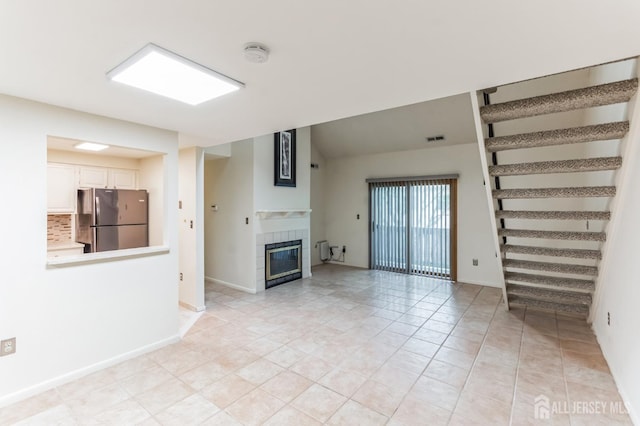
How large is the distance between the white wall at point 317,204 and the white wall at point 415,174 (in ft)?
0.44

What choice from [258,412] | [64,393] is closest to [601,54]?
[258,412]

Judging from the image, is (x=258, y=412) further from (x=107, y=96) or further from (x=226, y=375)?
(x=107, y=96)

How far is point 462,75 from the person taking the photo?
1.84 metres

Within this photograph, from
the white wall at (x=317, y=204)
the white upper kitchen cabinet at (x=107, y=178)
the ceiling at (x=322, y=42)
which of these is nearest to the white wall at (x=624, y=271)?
the ceiling at (x=322, y=42)

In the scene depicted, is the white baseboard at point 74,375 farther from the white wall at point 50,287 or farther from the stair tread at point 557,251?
the stair tread at point 557,251

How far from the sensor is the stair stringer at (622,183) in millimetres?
2100

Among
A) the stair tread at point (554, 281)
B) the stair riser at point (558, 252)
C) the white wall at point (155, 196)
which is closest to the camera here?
the stair riser at point (558, 252)

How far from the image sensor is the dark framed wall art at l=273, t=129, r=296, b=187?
526 cm

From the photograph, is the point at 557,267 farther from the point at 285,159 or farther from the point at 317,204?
the point at 317,204

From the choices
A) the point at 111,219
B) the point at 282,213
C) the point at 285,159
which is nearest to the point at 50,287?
the point at 111,219

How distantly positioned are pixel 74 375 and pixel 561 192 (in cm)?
439

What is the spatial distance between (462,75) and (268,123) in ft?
5.79

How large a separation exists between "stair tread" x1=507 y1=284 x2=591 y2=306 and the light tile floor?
0.87 ft

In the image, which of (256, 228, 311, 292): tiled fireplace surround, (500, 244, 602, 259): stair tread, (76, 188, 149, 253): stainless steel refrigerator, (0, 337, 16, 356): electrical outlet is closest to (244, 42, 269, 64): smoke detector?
(0, 337, 16, 356): electrical outlet
